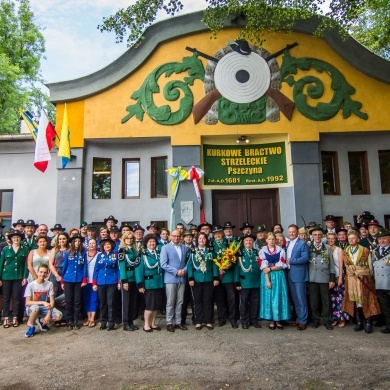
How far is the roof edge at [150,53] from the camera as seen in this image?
40.9 feet

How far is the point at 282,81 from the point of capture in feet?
40.7

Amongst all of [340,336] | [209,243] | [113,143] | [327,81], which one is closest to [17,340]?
[209,243]

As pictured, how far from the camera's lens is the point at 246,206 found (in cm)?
1260

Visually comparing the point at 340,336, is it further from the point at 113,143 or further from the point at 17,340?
A: the point at 113,143

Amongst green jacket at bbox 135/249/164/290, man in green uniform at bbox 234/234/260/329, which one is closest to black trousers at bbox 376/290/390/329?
man in green uniform at bbox 234/234/260/329

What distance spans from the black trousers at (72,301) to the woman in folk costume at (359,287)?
507cm

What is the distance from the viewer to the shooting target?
1238cm

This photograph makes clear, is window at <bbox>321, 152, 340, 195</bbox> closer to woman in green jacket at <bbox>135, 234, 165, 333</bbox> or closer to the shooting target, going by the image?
the shooting target

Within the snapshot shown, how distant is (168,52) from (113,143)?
3530 millimetres

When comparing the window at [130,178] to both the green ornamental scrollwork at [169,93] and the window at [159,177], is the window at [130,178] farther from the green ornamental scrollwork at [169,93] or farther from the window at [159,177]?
the green ornamental scrollwork at [169,93]

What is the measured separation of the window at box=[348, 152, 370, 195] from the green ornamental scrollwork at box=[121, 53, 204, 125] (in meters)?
5.71

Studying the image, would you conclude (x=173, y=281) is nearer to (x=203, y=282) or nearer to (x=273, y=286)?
(x=203, y=282)

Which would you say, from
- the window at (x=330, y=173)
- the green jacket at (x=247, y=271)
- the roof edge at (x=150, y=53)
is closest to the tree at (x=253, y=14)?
the roof edge at (x=150, y=53)

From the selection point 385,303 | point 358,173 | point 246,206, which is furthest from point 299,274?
point 358,173
